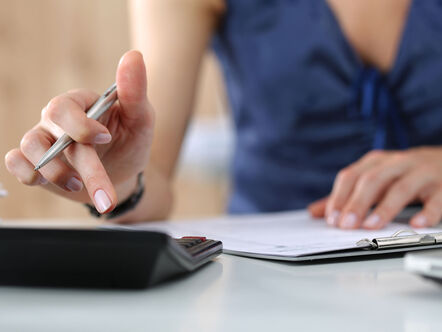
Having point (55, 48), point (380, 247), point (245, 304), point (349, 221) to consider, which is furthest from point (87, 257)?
point (55, 48)

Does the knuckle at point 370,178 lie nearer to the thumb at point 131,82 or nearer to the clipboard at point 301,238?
the clipboard at point 301,238

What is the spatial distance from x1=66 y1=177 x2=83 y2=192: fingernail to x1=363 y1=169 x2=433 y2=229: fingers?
10.0 inches

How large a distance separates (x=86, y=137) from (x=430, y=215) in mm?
330

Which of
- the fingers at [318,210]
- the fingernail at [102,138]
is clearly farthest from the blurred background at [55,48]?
the fingernail at [102,138]

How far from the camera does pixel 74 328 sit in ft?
0.75

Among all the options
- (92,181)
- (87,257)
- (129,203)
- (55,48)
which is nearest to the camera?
(87,257)

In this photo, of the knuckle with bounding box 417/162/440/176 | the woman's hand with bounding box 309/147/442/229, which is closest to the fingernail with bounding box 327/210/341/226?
the woman's hand with bounding box 309/147/442/229

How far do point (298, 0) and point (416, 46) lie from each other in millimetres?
189

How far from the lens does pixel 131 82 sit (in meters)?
0.40

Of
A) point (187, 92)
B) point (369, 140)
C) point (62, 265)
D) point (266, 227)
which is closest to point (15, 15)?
point (187, 92)

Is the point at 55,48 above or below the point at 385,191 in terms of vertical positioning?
above

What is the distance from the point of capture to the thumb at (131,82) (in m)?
0.39

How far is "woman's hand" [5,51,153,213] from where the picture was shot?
376 millimetres

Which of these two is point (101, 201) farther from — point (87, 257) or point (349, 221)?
point (349, 221)
